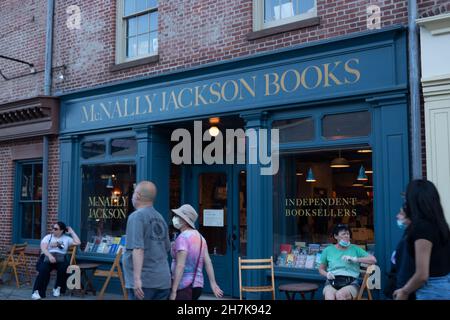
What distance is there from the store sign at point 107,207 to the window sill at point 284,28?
154 inches

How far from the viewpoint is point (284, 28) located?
26.5 feet

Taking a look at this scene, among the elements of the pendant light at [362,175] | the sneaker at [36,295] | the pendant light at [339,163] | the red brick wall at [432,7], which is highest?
the red brick wall at [432,7]

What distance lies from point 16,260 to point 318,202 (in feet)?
22.3

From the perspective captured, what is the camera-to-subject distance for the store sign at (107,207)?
1006 cm

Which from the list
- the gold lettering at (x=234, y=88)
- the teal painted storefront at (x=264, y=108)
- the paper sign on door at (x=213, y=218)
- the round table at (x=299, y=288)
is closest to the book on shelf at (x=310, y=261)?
the teal painted storefront at (x=264, y=108)

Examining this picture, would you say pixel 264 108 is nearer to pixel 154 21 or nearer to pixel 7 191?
pixel 154 21

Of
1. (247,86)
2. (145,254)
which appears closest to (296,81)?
(247,86)

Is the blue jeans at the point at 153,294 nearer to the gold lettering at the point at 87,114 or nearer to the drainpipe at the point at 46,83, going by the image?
the gold lettering at the point at 87,114

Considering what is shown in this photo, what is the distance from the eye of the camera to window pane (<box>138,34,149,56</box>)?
396 inches

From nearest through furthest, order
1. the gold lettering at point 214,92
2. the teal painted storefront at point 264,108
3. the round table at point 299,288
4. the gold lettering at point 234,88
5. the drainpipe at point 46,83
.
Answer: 1. the teal painted storefront at point 264,108
2. the round table at point 299,288
3. the gold lettering at point 234,88
4. the gold lettering at point 214,92
5. the drainpipe at point 46,83

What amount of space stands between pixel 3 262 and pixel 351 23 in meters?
8.46

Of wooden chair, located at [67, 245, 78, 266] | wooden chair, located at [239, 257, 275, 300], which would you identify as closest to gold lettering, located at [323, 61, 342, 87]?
wooden chair, located at [239, 257, 275, 300]

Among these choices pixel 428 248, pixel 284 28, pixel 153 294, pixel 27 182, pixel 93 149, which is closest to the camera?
pixel 428 248

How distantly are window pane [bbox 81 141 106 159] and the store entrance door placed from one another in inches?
72.1
